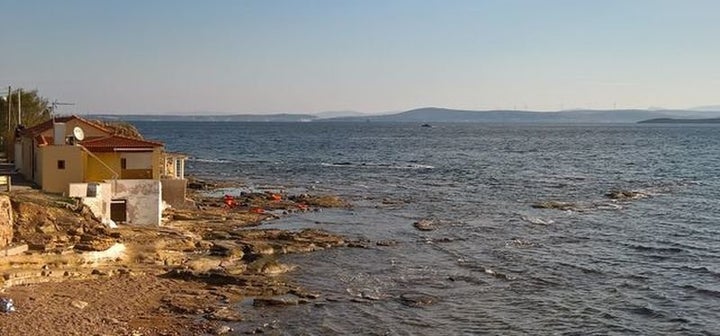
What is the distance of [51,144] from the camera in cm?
4147

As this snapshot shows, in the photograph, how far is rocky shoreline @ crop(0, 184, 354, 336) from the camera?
2675 cm

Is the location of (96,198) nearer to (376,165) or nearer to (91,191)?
(91,191)

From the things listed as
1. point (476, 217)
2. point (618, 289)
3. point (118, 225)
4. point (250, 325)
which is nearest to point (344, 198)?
point (476, 217)

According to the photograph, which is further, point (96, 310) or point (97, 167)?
point (97, 167)

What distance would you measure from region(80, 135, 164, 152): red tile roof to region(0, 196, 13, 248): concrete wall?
9.96 metres

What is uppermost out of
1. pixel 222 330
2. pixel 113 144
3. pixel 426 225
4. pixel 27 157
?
pixel 113 144

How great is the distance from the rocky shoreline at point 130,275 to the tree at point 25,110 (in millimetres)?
39704

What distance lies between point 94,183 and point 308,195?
28927 millimetres

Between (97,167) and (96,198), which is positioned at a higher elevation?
(97,167)

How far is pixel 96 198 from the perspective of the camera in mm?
37531

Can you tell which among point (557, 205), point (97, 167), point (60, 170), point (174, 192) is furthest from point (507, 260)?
point (60, 170)

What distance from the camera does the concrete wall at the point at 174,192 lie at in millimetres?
49094

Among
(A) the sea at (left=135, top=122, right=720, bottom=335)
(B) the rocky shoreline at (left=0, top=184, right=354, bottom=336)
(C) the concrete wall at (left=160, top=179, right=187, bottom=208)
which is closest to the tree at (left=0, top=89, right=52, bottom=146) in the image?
(A) the sea at (left=135, top=122, right=720, bottom=335)

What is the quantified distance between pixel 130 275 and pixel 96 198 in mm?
6718
